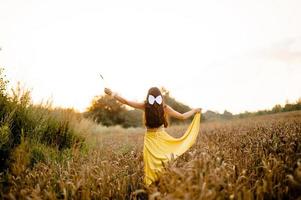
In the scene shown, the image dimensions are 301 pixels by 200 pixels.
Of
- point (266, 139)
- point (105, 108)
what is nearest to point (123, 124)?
point (105, 108)

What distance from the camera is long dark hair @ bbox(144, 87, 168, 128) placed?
5523 mm

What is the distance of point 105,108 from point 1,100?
37148 mm

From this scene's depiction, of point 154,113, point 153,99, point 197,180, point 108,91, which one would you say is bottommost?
point 197,180

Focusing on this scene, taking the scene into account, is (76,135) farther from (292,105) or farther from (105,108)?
(105,108)

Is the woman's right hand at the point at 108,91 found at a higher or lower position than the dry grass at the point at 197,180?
higher

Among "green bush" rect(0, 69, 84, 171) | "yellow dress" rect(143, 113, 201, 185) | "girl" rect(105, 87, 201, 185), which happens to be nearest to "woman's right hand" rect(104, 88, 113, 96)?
"girl" rect(105, 87, 201, 185)

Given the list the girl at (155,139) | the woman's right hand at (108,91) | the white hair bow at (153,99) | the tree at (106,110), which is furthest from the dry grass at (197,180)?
the tree at (106,110)

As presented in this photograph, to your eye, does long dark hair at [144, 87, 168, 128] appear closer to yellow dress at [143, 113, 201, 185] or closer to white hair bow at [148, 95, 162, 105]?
white hair bow at [148, 95, 162, 105]

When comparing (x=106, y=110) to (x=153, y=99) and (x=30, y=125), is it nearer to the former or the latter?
(x=30, y=125)

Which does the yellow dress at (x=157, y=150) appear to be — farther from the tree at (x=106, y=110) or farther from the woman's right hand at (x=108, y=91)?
the tree at (x=106, y=110)

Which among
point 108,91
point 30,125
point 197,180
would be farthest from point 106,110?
point 197,180

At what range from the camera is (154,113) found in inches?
217

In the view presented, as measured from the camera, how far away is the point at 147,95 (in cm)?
566

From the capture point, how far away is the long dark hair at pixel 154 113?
552cm
